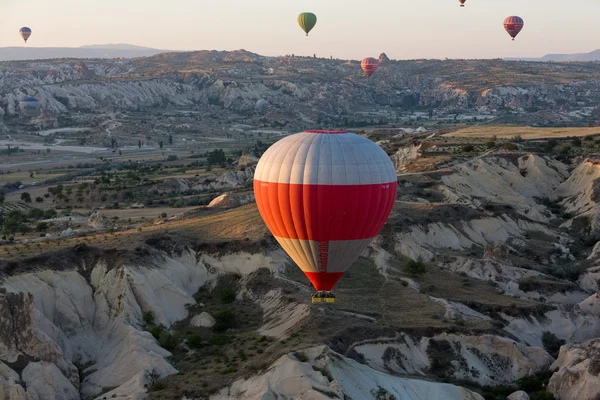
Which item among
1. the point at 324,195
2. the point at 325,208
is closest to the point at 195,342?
the point at 325,208

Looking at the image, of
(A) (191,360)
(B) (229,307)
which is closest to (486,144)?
(B) (229,307)

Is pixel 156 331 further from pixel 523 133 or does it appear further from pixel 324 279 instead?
pixel 523 133

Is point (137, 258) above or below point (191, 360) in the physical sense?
above

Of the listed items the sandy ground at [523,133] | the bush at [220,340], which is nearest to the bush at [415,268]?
the bush at [220,340]

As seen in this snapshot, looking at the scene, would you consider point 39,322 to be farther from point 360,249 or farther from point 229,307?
point 360,249

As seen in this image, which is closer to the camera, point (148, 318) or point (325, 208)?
point (325, 208)

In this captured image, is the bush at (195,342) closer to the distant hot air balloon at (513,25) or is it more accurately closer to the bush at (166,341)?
the bush at (166,341)

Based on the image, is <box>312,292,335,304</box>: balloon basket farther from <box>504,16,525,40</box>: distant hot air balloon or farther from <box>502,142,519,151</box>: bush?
<box>504,16,525,40</box>: distant hot air balloon
